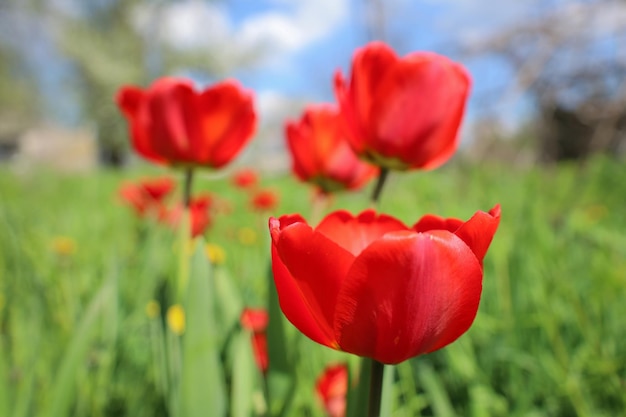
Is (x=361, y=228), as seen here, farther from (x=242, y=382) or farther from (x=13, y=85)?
(x=13, y=85)

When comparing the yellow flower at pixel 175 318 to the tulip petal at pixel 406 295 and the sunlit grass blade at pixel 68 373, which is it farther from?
the tulip petal at pixel 406 295

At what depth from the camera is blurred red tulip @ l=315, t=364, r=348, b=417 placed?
50 centimetres

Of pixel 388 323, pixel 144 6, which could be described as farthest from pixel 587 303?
pixel 144 6

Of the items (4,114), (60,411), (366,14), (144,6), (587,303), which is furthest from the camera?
(4,114)

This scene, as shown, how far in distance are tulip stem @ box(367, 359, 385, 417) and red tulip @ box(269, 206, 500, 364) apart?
0.06 ft

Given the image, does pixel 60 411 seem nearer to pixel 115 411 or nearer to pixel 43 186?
pixel 115 411

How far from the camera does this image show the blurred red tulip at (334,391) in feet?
1.65

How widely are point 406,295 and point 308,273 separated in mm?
51

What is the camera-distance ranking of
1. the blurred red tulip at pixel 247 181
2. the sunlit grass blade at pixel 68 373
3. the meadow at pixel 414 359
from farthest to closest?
1. the blurred red tulip at pixel 247 181
2. the meadow at pixel 414 359
3. the sunlit grass blade at pixel 68 373

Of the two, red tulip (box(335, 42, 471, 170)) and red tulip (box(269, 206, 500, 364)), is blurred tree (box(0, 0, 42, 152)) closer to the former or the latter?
red tulip (box(335, 42, 471, 170))

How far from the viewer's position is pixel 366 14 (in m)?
4.26

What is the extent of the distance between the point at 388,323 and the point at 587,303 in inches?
28.1

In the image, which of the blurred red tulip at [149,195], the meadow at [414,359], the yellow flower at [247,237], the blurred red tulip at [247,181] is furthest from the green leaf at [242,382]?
the blurred red tulip at [247,181]

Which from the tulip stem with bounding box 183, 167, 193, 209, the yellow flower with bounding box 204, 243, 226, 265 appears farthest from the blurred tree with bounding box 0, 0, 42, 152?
the tulip stem with bounding box 183, 167, 193, 209
